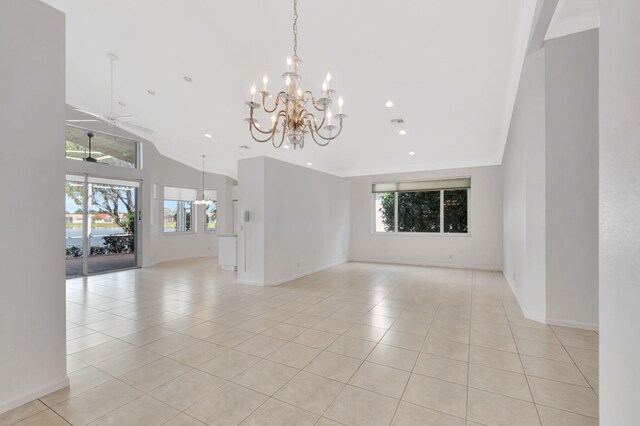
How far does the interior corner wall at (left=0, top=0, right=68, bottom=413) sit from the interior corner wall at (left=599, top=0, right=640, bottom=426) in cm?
319

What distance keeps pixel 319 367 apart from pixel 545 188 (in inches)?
123

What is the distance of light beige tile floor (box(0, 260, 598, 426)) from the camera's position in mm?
1802

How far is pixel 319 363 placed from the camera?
2426 mm

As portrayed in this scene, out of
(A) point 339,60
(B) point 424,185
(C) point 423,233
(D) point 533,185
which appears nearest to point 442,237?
(C) point 423,233

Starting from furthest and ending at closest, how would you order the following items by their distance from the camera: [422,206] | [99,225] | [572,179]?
[422,206] → [99,225] → [572,179]

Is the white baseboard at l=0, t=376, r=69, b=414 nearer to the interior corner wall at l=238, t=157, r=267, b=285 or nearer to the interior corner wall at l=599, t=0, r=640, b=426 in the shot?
the interior corner wall at l=599, t=0, r=640, b=426

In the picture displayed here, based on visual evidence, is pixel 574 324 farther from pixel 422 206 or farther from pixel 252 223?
pixel 422 206

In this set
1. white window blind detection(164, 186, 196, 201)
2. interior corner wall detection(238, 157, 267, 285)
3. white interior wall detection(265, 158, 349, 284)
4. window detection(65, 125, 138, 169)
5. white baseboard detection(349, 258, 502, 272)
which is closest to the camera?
interior corner wall detection(238, 157, 267, 285)

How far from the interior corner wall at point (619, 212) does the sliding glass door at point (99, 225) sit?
27.6ft

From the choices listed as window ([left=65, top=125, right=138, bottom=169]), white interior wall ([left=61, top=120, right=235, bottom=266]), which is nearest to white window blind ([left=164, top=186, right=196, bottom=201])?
white interior wall ([left=61, top=120, right=235, bottom=266])

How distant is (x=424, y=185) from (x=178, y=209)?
7.70 m

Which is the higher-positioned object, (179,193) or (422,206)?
(179,193)

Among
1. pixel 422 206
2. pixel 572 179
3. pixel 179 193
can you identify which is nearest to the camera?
pixel 572 179

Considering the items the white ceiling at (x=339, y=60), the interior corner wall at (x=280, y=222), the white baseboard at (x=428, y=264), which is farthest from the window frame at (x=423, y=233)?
the interior corner wall at (x=280, y=222)
